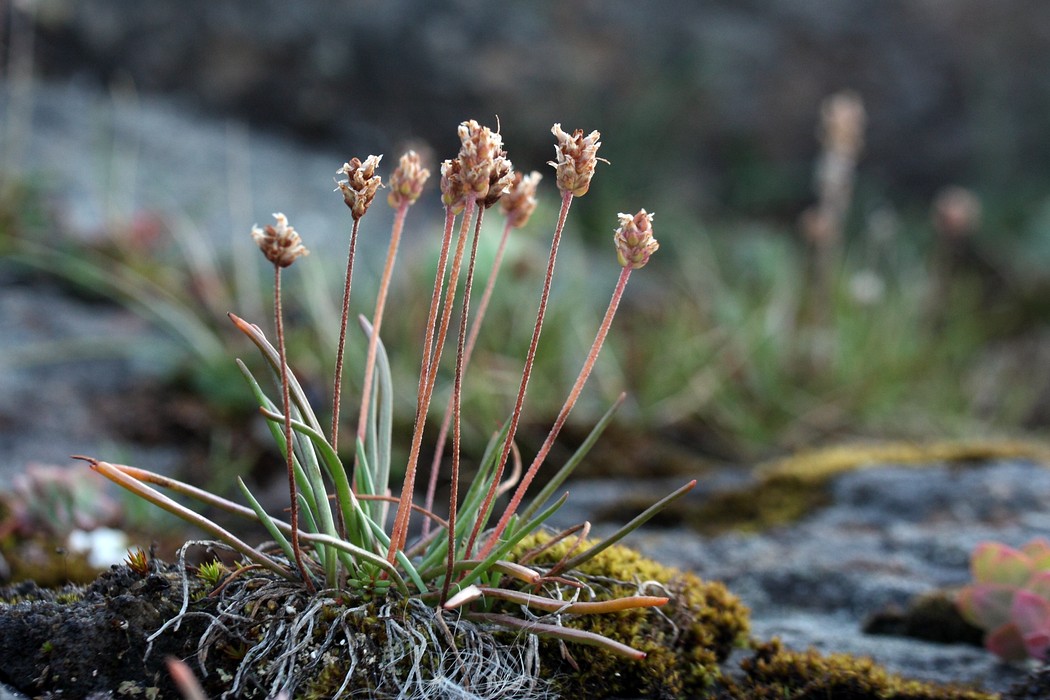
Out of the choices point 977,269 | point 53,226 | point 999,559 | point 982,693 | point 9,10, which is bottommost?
point 982,693

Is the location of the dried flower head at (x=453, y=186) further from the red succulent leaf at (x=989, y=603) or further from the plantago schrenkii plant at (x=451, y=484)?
the red succulent leaf at (x=989, y=603)

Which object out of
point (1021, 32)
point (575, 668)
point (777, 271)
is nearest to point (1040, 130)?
point (1021, 32)

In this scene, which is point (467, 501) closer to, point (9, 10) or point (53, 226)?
point (53, 226)

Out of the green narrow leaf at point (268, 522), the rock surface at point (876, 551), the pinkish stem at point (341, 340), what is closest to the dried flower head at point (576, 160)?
the pinkish stem at point (341, 340)

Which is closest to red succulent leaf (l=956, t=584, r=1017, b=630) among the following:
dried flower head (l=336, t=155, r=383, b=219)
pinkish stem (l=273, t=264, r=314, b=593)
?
pinkish stem (l=273, t=264, r=314, b=593)

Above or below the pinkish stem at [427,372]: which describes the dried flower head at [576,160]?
above

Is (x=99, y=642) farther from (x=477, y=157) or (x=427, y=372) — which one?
(x=477, y=157)
